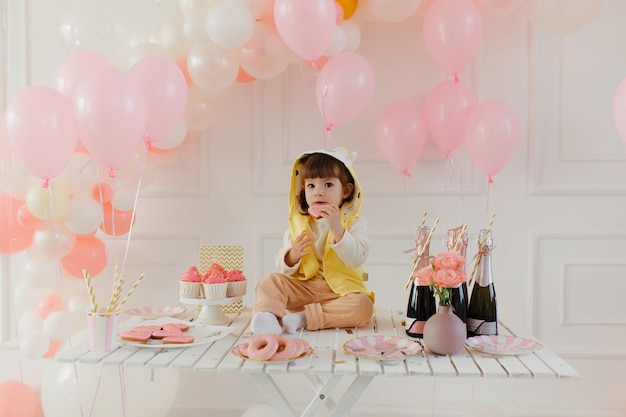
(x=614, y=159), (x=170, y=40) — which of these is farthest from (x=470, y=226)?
(x=170, y=40)

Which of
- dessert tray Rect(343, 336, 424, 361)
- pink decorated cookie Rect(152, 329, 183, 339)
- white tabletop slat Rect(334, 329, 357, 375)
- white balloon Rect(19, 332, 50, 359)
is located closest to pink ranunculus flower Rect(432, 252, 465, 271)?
dessert tray Rect(343, 336, 424, 361)

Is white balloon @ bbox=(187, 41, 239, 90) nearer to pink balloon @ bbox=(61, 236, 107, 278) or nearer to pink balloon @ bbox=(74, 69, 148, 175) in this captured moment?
pink balloon @ bbox=(74, 69, 148, 175)

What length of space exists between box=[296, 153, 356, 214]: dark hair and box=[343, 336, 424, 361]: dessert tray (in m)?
0.69

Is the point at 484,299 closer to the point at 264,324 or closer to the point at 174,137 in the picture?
the point at 264,324

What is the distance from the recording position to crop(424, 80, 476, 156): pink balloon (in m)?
2.68

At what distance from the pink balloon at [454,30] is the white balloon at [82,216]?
152 cm

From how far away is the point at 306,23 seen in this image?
2.32m

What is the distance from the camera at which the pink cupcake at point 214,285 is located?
232 cm

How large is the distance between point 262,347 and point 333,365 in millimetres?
221

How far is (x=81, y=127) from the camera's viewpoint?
217cm

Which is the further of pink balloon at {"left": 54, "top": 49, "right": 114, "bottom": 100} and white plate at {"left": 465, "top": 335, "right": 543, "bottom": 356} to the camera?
pink balloon at {"left": 54, "top": 49, "right": 114, "bottom": 100}

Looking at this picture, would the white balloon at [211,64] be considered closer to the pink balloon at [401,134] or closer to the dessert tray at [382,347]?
the pink balloon at [401,134]

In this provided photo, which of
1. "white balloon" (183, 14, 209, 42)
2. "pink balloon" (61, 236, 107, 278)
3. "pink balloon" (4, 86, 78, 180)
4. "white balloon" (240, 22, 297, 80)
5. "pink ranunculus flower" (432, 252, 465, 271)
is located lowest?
"pink balloon" (61, 236, 107, 278)

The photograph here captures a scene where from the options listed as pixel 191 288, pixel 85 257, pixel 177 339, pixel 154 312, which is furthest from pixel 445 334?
pixel 85 257
